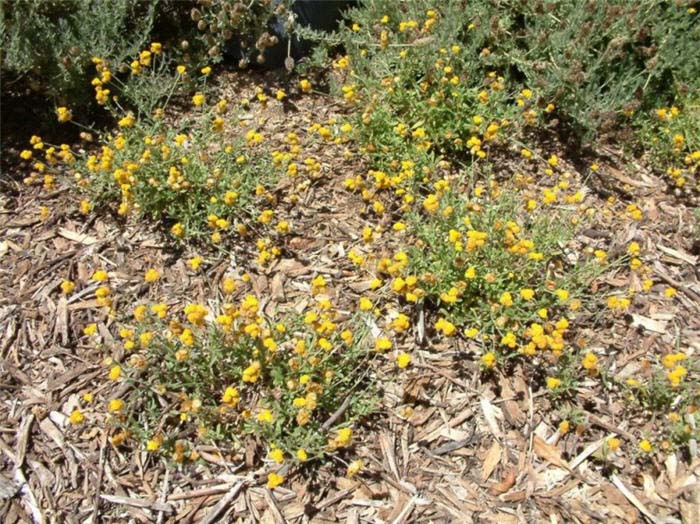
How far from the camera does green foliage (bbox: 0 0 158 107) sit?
3.91 meters

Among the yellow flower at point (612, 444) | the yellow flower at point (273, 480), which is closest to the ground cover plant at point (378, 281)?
the yellow flower at point (612, 444)

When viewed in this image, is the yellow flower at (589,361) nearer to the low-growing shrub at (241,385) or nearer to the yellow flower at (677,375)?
the yellow flower at (677,375)

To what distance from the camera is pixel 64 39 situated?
159 inches

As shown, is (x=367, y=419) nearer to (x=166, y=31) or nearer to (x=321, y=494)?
(x=321, y=494)

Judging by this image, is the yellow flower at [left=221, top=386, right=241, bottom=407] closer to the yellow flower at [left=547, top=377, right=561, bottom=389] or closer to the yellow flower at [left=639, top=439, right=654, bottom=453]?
the yellow flower at [left=547, top=377, right=561, bottom=389]

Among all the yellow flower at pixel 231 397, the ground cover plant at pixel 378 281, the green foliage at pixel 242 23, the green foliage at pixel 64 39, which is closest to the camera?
the yellow flower at pixel 231 397

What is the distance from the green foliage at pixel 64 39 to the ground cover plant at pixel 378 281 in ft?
0.44

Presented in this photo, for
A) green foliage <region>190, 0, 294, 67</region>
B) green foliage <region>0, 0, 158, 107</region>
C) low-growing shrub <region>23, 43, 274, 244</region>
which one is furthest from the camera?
green foliage <region>190, 0, 294, 67</region>

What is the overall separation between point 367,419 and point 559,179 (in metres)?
2.22

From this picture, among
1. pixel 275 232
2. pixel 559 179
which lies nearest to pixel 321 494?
pixel 275 232

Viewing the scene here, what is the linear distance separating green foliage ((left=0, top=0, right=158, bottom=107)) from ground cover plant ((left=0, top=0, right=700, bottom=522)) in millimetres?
134

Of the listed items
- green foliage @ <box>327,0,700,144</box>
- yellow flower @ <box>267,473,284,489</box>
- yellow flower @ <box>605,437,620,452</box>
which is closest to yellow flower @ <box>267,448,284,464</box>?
yellow flower @ <box>267,473,284,489</box>

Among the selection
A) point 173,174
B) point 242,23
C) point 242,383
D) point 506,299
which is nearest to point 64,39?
point 242,23

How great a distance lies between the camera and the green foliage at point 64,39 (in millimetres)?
3910
